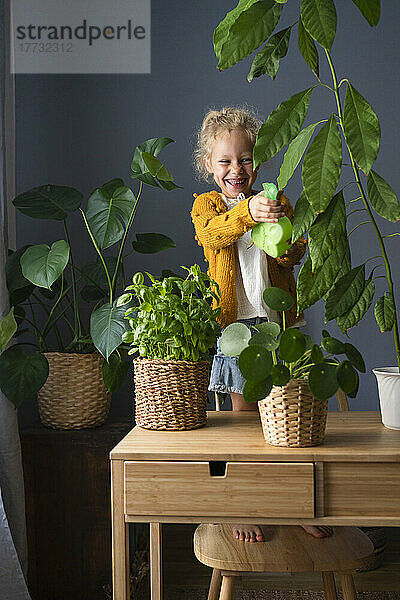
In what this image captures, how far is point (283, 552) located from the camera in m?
1.59

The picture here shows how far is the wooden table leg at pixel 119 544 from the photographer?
4.29ft

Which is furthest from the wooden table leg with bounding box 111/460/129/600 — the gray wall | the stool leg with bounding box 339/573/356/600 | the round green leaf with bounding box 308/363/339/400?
the gray wall

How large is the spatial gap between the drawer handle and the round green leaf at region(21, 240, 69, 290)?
811 mm

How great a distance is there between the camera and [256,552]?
1.59m

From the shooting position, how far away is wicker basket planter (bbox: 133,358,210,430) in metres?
1.44

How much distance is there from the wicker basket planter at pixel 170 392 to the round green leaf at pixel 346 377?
0.31 meters

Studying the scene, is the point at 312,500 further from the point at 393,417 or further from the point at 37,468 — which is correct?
the point at 37,468

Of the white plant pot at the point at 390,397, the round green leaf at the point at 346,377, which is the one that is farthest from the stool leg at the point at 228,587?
the round green leaf at the point at 346,377

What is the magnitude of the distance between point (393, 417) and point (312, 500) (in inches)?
11.7

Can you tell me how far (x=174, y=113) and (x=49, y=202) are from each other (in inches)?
28.1

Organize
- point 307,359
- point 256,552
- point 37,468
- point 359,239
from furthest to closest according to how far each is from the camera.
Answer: point 359,239 < point 37,468 < point 256,552 < point 307,359

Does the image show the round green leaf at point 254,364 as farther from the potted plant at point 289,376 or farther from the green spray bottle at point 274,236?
the green spray bottle at point 274,236

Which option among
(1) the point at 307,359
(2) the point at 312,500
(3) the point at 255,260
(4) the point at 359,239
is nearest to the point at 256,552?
(2) the point at 312,500

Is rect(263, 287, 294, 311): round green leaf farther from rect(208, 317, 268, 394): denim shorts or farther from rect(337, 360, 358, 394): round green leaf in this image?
rect(208, 317, 268, 394): denim shorts
